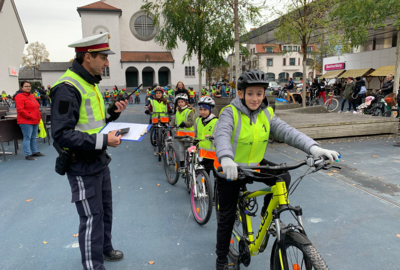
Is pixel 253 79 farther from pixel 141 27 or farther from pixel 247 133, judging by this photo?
pixel 141 27

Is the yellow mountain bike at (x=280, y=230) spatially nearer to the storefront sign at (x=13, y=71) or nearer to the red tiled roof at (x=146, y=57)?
the storefront sign at (x=13, y=71)

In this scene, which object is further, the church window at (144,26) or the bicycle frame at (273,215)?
the church window at (144,26)

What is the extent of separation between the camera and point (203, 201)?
13.5ft

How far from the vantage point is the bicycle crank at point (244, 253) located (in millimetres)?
2646

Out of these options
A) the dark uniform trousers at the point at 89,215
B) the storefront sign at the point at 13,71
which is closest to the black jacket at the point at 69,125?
the dark uniform trousers at the point at 89,215

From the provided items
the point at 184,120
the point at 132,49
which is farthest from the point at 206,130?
the point at 132,49

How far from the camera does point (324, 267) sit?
1.70 metres

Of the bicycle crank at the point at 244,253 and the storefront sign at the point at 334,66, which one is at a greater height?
the storefront sign at the point at 334,66

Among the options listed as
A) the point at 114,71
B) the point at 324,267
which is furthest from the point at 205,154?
the point at 114,71

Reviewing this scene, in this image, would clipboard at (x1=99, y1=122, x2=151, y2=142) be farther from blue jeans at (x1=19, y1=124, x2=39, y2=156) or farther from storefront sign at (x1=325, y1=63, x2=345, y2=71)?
storefront sign at (x1=325, y1=63, x2=345, y2=71)

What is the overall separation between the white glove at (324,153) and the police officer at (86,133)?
1556 mm

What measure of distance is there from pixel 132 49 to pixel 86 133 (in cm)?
4964

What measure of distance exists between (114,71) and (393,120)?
43.3m

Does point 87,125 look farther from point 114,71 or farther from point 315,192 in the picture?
point 114,71
